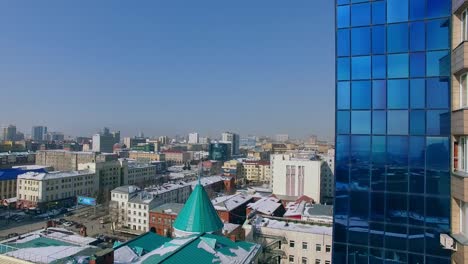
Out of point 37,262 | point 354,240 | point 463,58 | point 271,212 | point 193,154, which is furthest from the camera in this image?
point 193,154

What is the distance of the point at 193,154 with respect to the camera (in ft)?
446

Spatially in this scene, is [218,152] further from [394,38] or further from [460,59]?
[460,59]

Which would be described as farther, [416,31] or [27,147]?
[27,147]

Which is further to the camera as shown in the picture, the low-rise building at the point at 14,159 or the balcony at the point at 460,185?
the low-rise building at the point at 14,159

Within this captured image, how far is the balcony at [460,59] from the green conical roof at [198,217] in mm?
15717

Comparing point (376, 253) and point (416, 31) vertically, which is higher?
point (416, 31)

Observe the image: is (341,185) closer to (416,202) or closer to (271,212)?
(416,202)

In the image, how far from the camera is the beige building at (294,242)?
74.5 ft

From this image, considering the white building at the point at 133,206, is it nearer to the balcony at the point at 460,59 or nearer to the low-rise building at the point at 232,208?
the low-rise building at the point at 232,208

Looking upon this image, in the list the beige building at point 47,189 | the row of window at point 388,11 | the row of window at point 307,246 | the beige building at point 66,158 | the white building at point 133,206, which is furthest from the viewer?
the beige building at point 66,158

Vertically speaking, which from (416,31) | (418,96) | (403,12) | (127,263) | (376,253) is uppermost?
(403,12)

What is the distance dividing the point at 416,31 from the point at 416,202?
184 inches

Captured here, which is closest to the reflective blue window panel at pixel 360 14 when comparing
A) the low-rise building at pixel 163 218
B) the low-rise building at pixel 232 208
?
the low-rise building at pixel 232 208

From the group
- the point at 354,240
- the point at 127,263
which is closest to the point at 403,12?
the point at 354,240
